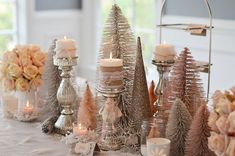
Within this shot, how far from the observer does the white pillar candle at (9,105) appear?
1.85 metres

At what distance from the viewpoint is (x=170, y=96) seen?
58.1 inches

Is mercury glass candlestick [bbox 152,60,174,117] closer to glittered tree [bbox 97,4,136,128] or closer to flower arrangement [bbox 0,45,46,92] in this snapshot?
glittered tree [bbox 97,4,136,128]

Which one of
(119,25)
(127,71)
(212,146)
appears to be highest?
(119,25)

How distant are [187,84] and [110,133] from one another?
32cm

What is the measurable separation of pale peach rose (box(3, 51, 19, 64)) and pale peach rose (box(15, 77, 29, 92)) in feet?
0.25

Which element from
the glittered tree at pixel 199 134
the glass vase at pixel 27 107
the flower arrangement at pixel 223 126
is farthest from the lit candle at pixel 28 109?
the flower arrangement at pixel 223 126

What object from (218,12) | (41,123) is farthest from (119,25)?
(218,12)

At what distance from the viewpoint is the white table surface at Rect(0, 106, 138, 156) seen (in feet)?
4.80

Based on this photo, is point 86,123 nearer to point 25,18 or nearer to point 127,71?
point 127,71

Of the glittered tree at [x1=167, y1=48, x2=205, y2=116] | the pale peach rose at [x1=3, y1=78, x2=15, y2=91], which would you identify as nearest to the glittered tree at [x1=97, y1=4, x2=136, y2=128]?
the glittered tree at [x1=167, y1=48, x2=205, y2=116]

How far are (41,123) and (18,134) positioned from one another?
142 mm

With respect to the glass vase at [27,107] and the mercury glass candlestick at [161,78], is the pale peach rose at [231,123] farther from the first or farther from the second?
the glass vase at [27,107]

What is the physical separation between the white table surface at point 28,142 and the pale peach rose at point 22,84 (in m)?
0.14

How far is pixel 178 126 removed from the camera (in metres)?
1.37
